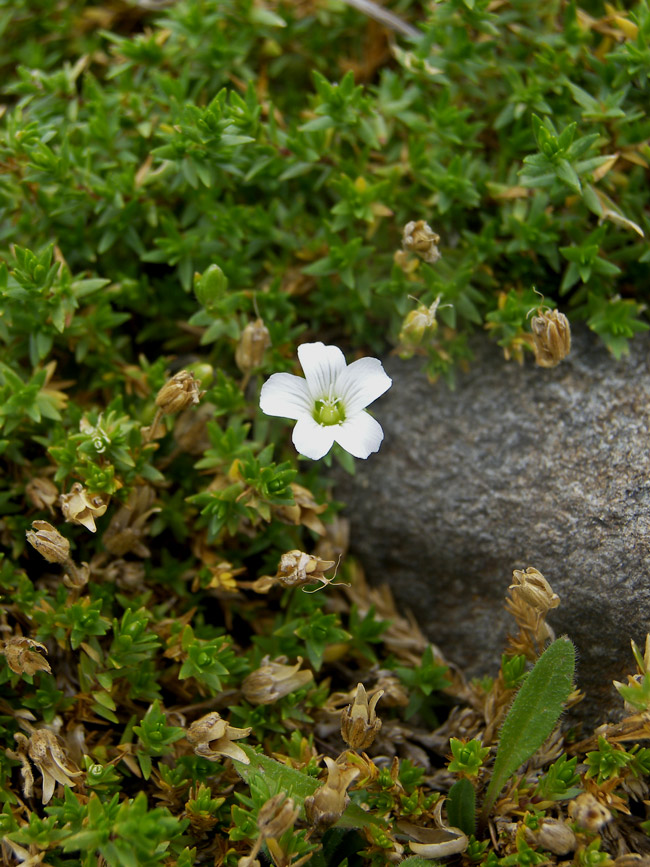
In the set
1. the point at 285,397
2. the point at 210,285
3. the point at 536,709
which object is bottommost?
the point at 536,709

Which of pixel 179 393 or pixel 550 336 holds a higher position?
pixel 550 336

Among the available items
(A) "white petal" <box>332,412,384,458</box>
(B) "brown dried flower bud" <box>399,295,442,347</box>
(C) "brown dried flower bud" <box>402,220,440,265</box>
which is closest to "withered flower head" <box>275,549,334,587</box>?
(A) "white petal" <box>332,412,384,458</box>

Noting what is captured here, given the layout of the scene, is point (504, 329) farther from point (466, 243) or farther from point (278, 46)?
point (278, 46)

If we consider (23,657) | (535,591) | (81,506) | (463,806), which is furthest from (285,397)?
(463,806)

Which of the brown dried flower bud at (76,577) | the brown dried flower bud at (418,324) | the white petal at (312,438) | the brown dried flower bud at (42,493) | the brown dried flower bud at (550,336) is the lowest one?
the brown dried flower bud at (76,577)

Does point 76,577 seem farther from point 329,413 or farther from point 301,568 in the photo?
point 329,413

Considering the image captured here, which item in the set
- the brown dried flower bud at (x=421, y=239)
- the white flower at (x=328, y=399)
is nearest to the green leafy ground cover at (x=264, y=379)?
the brown dried flower bud at (x=421, y=239)

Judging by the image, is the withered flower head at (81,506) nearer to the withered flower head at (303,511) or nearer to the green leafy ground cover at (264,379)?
the green leafy ground cover at (264,379)

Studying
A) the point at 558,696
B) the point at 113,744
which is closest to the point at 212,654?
the point at 113,744
